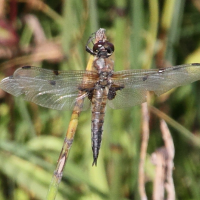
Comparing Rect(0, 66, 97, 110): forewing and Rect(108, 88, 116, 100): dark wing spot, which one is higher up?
Rect(108, 88, 116, 100): dark wing spot

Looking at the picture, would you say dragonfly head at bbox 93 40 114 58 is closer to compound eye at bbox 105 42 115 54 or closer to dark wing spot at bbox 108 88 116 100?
compound eye at bbox 105 42 115 54

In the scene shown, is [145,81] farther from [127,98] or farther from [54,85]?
[54,85]

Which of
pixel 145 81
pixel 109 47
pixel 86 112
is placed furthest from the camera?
pixel 86 112

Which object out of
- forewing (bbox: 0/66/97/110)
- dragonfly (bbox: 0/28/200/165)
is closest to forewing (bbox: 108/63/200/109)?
dragonfly (bbox: 0/28/200/165)

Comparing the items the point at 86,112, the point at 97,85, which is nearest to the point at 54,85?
the point at 97,85

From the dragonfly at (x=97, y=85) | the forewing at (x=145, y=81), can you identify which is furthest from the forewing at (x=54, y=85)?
the forewing at (x=145, y=81)

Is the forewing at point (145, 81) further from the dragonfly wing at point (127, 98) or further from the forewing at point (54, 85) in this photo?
the forewing at point (54, 85)
